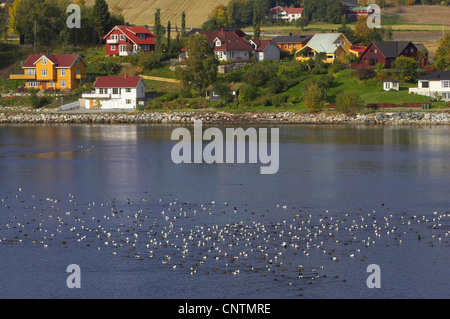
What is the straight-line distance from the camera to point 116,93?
351 ft

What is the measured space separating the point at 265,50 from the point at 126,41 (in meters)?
21.5

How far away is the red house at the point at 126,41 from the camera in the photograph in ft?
406

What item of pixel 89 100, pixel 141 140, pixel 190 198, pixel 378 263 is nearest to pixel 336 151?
pixel 141 140

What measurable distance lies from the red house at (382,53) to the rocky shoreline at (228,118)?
1860 centimetres

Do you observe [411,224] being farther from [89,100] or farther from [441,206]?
[89,100]

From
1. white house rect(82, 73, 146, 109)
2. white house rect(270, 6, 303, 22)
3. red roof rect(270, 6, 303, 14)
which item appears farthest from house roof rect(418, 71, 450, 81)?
red roof rect(270, 6, 303, 14)

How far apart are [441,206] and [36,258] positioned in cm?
2265

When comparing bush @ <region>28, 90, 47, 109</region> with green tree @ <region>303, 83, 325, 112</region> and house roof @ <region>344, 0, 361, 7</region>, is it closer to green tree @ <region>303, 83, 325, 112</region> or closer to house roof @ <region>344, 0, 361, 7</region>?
green tree @ <region>303, 83, 325, 112</region>

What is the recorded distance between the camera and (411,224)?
40.4 metres

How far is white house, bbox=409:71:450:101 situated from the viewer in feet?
322

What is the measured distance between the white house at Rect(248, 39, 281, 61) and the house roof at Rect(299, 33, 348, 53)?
5361mm

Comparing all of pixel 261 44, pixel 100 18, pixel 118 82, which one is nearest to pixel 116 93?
pixel 118 82

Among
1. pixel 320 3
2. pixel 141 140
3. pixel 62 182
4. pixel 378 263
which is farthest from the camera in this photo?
pixel 320 3

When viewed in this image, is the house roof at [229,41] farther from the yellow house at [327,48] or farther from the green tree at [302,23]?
the green tree at [302,23]
